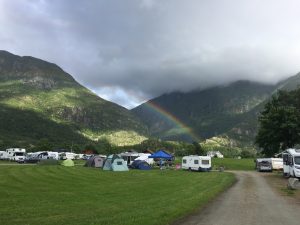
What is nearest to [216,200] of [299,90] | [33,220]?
[33,220]

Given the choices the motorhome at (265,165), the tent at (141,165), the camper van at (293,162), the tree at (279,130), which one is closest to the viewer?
the camper van at (293,162)

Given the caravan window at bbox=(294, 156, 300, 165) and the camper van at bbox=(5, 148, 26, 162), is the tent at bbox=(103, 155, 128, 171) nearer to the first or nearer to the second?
the caravan window at bbox=(294, 156, 300, 165)

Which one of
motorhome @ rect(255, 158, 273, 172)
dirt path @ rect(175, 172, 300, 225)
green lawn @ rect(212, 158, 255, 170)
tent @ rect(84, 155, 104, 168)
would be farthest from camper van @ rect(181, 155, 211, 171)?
dirt path @ rect(175, 172, 300, 225)

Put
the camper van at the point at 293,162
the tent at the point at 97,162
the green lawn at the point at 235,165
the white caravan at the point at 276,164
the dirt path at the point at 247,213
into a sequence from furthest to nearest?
the green lawn at the point at 235,165, the white caravan at the point at 276,164, the tent at the point at 97,162, the camper van at the point at 293,162, the dirt path at the point at 247,213

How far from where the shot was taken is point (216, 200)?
23281 millimetres

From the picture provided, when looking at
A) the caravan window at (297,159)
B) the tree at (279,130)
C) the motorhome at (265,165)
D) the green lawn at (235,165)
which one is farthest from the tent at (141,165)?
Result: the caravan window at (297,159)

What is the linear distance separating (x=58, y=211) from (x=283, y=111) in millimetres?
46654

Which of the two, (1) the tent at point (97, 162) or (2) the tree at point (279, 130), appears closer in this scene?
(2) the tree at point (279, 130)

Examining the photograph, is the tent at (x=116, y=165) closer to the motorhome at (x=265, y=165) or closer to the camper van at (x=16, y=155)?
the motorhome at (x=265, y=165)

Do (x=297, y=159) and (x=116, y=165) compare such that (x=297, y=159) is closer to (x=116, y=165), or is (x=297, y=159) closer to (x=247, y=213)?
(x=116, y=165)

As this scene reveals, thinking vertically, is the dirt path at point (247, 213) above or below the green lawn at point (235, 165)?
below

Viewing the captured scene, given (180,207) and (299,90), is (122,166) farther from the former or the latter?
(180,207)

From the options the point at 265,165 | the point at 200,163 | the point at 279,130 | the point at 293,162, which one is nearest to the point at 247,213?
the point at 293,162

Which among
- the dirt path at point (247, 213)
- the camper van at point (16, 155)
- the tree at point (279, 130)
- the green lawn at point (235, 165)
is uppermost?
the tree at point (279, 130)
